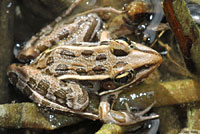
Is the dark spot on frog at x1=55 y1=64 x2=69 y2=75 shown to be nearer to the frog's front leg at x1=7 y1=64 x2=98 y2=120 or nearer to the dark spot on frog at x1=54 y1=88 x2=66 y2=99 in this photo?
the frog's front leg at x1=7 y1=64 x2=98 y2=120

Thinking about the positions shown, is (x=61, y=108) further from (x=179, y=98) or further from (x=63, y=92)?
(x=179, y=98)

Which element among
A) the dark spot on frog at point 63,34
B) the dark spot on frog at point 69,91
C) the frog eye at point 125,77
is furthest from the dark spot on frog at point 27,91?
the frog eye at point 125,77

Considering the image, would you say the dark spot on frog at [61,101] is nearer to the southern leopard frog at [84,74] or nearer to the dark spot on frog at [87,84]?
the southern leopard frog at [84,74]

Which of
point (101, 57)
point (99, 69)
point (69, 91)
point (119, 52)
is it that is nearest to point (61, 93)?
point (69, 91)

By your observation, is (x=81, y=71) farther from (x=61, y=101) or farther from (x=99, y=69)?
(x=61, y=101)

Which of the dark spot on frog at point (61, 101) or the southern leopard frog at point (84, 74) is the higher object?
the southern leopard frog at point (84, 74)

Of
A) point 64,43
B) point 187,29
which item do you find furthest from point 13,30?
point 187,29

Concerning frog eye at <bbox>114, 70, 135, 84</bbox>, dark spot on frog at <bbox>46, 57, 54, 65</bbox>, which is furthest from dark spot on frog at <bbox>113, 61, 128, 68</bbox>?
dark spot on frog at <bbox>46, 57, 54, 65</bbox>
